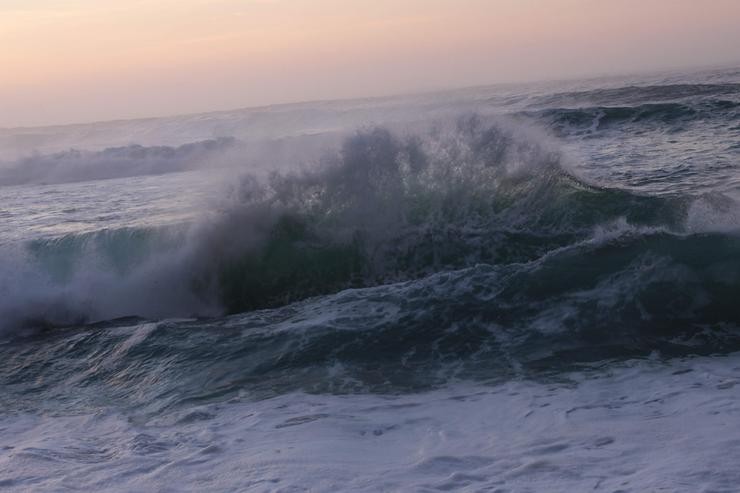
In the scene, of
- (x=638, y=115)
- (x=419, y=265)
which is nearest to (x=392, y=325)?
(x=419, y=265)

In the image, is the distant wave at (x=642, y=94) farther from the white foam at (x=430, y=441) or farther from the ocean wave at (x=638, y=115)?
the white foam at (x=430, y=441)

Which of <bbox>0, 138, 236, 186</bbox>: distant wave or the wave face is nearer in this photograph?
the wave face

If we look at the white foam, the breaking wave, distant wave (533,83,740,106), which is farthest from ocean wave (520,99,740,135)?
the white foam

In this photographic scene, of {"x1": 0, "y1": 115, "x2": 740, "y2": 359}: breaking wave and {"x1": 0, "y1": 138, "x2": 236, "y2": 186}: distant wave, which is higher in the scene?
{"x1": 0, "y1": 138, "x2": 236, "y2": 186}: distant wave

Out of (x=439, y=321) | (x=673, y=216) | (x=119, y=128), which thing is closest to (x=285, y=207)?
(x=439, y=321)

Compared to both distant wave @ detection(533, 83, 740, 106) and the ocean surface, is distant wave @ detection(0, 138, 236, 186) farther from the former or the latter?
distant wave @ detection(533, 83, 740, 106)

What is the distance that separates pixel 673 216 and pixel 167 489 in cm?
684

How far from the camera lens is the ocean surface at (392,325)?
175 inches

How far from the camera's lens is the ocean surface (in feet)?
14.6

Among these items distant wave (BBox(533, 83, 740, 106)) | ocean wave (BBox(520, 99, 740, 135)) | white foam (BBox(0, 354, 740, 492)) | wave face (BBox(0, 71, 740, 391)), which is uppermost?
distant wave (BBox(533, 83, 740, 106))

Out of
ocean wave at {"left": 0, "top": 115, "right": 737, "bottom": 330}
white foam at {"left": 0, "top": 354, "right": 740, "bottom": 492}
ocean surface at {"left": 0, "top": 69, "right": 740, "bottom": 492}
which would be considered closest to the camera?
white foam at {"left": 0, "top": 354, "right": 740, "bottom": 492}

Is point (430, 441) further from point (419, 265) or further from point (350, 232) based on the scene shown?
point (350, 232)

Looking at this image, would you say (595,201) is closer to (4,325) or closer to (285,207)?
(285,207)

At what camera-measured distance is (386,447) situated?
462cm
